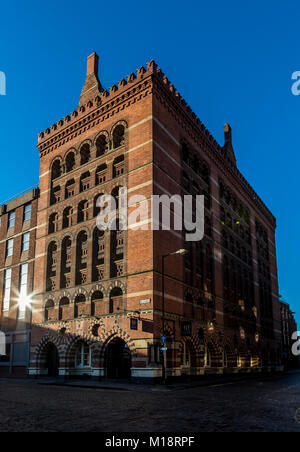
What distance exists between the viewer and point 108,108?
36.6 metres

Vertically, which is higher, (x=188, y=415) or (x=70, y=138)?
(x=70, y=138)

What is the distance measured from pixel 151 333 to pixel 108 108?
20927 mm

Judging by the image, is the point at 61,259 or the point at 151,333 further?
the point at 61,259

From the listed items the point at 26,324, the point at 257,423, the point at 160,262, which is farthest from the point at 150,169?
the point at 257,423

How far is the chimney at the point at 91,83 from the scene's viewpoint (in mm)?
39719

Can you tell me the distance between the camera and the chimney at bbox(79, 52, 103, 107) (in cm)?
3972

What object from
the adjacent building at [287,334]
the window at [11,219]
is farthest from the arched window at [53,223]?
the adjacent building at [287,334]

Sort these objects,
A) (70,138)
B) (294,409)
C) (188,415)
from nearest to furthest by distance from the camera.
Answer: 1. (188,415)
2. (294,409)
3. (70,138)

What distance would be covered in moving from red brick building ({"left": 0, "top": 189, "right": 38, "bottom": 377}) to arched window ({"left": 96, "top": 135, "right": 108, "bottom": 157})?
374 inches

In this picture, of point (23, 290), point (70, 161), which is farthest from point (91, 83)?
point (23, 290)

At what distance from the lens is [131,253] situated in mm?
30641

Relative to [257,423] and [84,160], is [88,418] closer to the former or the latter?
[257,423]

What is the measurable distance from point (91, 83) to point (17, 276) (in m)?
21.7

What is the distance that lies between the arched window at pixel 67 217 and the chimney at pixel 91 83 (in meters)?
11.4
